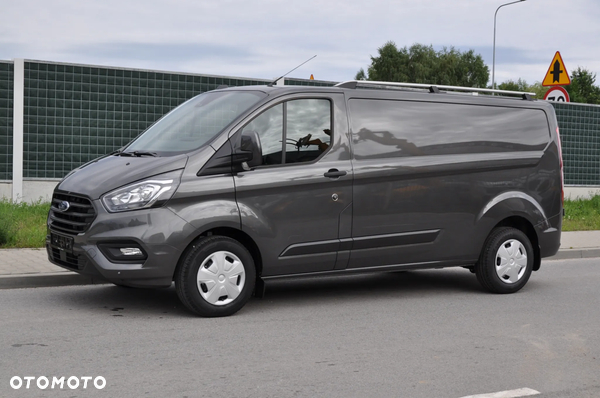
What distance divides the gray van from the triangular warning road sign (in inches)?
351

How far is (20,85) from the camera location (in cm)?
1463

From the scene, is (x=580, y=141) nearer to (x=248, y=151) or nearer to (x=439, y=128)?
(x=439, y=128)

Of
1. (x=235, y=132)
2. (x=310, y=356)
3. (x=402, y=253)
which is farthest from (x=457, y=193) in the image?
(x=310, y=356)

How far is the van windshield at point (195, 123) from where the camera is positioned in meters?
7.35

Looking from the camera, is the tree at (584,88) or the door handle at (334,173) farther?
the tree at (584,88)

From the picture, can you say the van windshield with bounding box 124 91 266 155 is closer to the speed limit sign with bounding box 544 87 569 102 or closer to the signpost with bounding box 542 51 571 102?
the signpost with bounding box 542 51 571 102

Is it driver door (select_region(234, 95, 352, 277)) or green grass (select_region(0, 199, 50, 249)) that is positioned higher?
driver door (select_region(234, 95, 352, 277))

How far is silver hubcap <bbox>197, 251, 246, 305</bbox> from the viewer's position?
6.99 metres

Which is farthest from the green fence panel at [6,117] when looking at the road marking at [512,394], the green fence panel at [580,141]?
the green fence panel at [580,141]

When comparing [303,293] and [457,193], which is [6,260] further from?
[457,193]

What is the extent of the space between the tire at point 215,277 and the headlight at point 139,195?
516 mm

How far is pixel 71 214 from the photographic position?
7.13 m

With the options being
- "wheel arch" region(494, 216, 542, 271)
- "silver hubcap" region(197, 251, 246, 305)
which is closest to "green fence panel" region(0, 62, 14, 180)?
"silver hubcap" region(197, 251, 246, 305)

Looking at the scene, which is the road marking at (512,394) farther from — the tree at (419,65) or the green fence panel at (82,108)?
the tree at (419,65)
